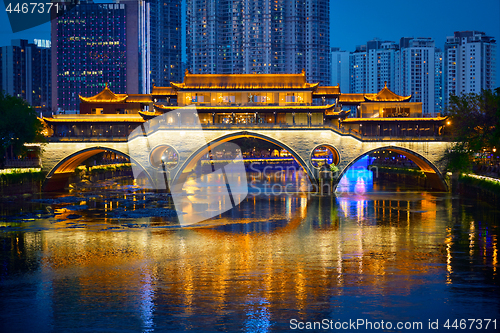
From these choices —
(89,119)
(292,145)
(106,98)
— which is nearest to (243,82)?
(292,145)

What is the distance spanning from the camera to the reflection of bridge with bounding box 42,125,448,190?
174 ft

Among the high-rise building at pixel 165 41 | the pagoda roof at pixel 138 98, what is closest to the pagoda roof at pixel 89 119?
the pagoda roof at pixel 138 98

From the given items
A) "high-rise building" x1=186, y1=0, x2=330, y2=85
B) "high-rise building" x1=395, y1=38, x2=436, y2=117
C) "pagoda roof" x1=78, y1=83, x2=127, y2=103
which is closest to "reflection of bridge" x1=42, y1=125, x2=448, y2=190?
"pagoda roof" x1=78, y1=83, x2=127, y2=103

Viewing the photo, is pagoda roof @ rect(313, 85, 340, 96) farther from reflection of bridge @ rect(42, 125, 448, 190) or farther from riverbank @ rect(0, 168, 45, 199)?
riverbank @ rect(0, 168, 45, 199)

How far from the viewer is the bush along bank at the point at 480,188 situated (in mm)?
41156

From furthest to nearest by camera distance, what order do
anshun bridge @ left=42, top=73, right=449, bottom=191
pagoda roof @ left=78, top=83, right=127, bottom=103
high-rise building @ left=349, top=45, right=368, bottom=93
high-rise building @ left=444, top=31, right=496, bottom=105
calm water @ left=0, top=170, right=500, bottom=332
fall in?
high-rise building @ left=349, top=45, right=368, bottom=93 → high-rise building @ left=444, top=31, right=496, bottom=105 → pagoda roof @ left=78, top=83, right=127, bottom=103 → anshun bridge @ left=42, top=73, right=449, bottom=191 → calm water @ left=0, top=170, right=500, bottom=332

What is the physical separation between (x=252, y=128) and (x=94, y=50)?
136798 mm

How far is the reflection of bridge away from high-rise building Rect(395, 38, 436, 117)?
4609 inches

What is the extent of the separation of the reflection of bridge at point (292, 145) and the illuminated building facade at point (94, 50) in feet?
394

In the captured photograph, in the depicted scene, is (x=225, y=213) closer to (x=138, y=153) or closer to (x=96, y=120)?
(x=138, y=153)

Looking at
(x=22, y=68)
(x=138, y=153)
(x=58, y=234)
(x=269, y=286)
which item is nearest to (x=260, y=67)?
(x=22, y=68)

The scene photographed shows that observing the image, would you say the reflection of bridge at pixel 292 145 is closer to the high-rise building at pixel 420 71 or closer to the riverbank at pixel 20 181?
the riverbank at pixel 20 181

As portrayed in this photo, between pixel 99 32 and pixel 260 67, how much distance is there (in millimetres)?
63404

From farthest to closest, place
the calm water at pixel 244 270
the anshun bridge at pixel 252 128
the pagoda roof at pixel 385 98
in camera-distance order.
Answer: the pagoda roof at pixel 385 98 < the anshun bridge at pixel 252 128 < the calm water at pixel 244 270
